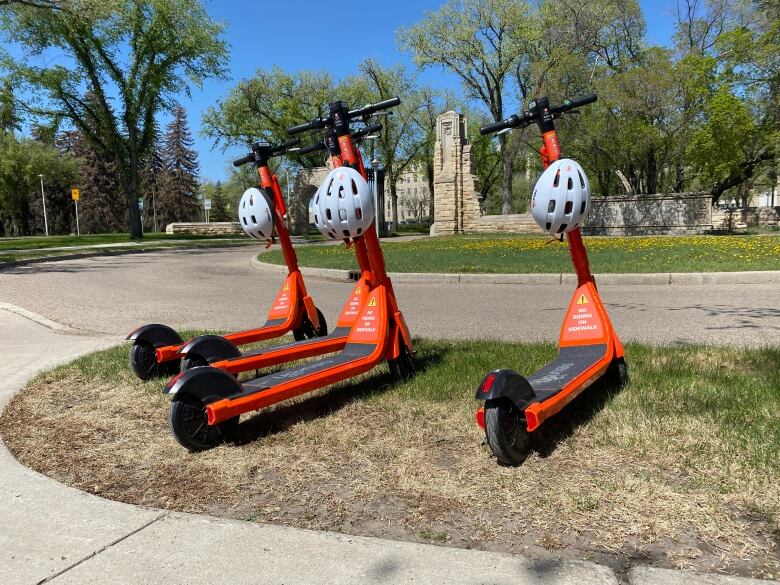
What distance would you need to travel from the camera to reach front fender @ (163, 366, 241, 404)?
10.5 feet

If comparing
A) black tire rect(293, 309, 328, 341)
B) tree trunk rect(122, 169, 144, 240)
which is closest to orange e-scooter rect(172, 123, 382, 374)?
black tire rect(293, 309, 328, 341)

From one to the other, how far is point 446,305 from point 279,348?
444 cm

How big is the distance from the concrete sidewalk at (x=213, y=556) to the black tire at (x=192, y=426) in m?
0.56

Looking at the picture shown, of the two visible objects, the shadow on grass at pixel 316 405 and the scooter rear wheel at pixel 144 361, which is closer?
the shadow on grass at pixel 316 405

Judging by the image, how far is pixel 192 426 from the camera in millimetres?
3281

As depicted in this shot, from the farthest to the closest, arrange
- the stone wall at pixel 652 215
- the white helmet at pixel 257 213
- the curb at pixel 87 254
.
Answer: the stone wall at pixel 652 215
the curb at pixel 87 254
the white helmet at pixel 257 213

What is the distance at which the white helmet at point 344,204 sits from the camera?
3.99m

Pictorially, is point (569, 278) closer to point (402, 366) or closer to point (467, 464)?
point (402, 366)

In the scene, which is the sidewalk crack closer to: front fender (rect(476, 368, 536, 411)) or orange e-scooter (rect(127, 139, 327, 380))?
front fender (rect(476, 368, 536, 411))

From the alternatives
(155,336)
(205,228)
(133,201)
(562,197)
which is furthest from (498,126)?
(205,228)

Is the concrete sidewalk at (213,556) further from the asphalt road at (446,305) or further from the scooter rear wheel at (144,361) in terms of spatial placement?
the asphalt road at (446,305)

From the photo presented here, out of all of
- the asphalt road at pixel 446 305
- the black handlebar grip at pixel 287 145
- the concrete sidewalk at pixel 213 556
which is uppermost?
the black handlebar grip at pixel 287 145

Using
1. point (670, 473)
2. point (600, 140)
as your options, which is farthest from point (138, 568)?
point (600, 140)

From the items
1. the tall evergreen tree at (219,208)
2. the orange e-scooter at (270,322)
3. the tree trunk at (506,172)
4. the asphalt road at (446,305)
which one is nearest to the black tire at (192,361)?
the orange e-scooter at (270,322)
